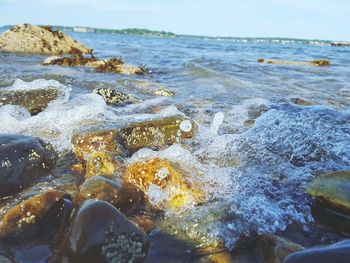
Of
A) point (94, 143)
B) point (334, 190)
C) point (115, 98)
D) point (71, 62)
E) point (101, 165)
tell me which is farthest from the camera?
point (71, 62)

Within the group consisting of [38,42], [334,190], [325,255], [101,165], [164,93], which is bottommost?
[38,42]

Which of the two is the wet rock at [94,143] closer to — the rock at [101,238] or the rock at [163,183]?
the rock at [163,183]

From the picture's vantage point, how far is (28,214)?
2.46 metres

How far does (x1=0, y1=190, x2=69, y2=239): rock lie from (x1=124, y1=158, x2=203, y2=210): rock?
692 millimetres

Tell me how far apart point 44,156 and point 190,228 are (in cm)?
161

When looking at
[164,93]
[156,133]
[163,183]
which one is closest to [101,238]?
[163,183]

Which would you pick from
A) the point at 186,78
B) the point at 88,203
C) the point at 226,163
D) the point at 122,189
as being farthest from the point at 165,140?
the point at 186,78

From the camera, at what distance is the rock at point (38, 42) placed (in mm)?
16312

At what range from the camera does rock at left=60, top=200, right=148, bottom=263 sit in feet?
6.64

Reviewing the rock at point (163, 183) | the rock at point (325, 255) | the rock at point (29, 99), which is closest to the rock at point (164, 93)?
the rock at point (29, 99)

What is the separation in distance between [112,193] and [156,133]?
1518 millimetres

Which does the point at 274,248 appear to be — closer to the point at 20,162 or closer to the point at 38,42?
the point at 20,162

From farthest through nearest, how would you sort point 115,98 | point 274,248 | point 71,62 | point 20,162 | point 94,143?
1. point 71,62
2. point 115,98
3. point 94,143
4. point 20,162
5. point 274,248

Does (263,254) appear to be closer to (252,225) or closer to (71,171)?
(252,225)
